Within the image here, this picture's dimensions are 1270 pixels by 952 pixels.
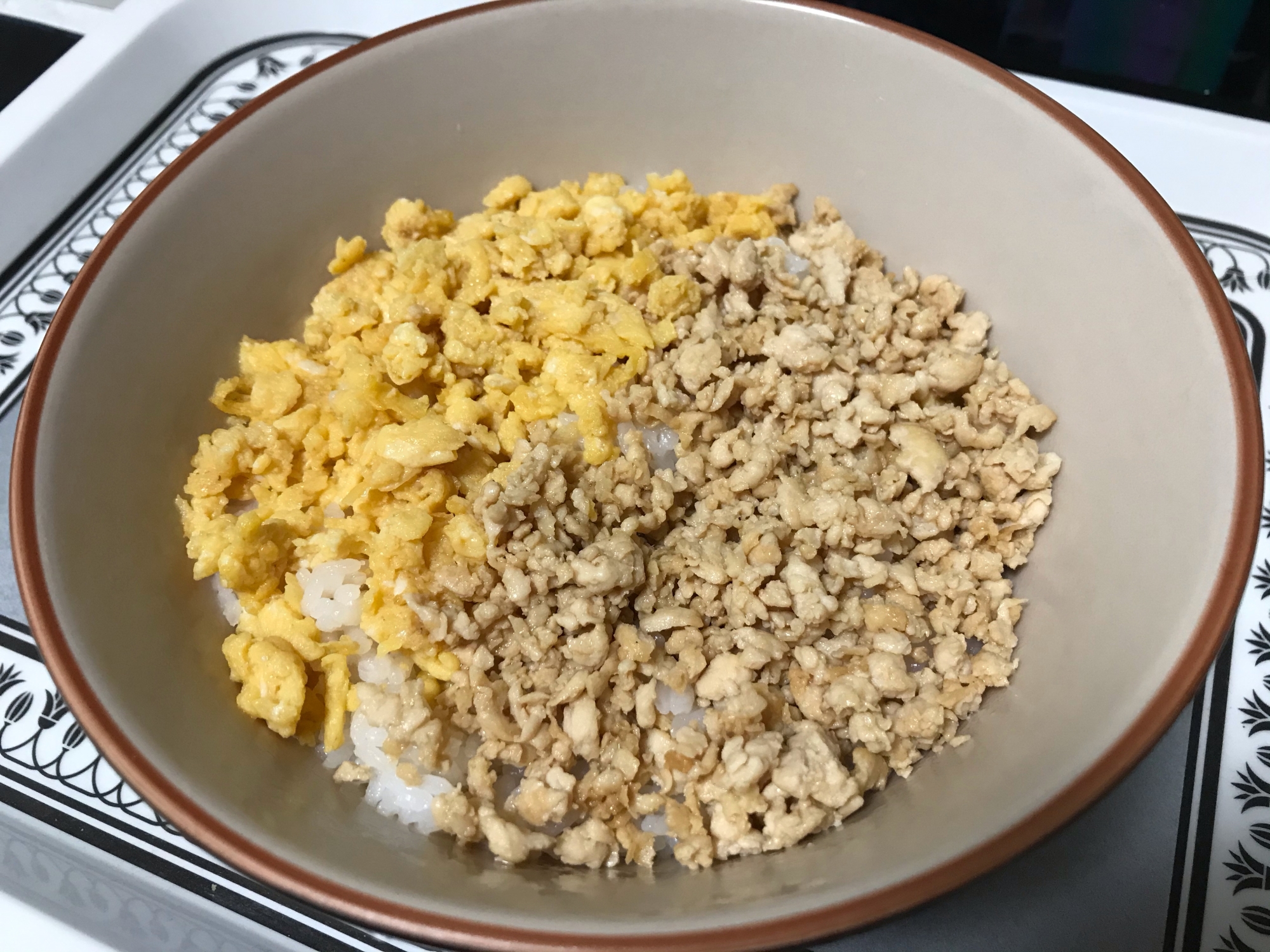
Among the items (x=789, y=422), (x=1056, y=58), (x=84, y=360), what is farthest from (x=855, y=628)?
(x=1056, y=58)

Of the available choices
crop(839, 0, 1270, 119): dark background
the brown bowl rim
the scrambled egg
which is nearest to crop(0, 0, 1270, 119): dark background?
crop(839, 0, 1270, 119): dark background

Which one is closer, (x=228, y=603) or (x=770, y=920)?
(x=770, y=920)

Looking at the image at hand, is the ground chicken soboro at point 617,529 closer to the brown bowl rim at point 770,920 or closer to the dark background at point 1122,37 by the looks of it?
the brown bowl rim at point 770,920

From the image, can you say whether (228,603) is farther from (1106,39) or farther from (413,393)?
(1106,39)

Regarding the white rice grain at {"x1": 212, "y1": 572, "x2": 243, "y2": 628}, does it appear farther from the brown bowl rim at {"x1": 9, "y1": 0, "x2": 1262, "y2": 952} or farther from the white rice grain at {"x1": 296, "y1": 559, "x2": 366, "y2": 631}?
→ the brown bowl rim at {"x1": 9, "y1": 0, "x2": 1262, "y2": 952}

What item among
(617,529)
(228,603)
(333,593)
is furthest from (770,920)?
(228,603)

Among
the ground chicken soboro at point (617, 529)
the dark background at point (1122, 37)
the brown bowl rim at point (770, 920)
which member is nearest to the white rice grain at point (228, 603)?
the ground chicken soboro at point (617, 529)
